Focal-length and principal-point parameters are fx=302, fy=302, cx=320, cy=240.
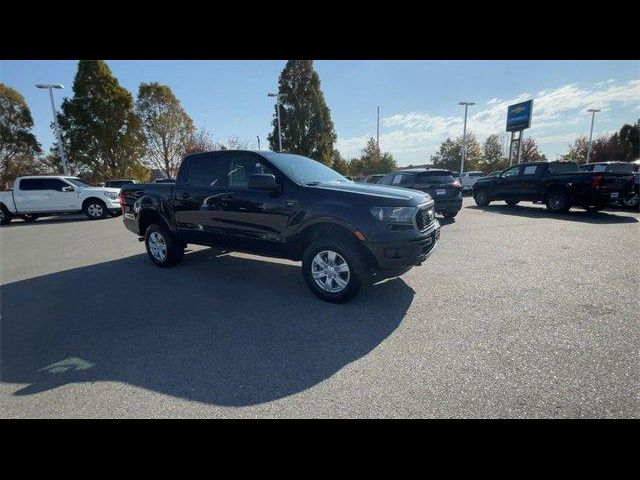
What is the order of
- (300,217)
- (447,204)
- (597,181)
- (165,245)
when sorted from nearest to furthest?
1. (300,217)
2. (165,245)
3. (447,204)
4. (597,181)

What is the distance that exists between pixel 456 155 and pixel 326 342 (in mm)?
51737

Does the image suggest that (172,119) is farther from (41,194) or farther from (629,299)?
(629,299)

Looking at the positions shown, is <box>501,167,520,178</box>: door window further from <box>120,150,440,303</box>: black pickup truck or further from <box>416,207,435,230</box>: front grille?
<box>416,207,435,230</box>: front grille

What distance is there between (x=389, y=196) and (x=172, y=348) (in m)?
3.00

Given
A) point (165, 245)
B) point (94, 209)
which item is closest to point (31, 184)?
point (94, 209)

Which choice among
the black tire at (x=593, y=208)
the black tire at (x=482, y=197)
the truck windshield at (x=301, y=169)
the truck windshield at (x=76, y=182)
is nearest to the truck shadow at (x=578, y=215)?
the black tire at (x=593, y=208)

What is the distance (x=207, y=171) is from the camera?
5.14m

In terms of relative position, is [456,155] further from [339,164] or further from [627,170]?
[627,170]

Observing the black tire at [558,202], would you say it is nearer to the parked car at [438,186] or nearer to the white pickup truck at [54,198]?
the parked car at [438,186]

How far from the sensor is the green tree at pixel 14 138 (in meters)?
27.1

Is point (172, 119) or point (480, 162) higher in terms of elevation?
point (172, 119)

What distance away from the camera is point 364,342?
3.09 metres

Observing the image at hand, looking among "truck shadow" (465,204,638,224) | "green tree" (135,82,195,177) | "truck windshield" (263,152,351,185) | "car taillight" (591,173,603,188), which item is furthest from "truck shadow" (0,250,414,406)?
"green tree" (135,82,195,177)
